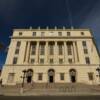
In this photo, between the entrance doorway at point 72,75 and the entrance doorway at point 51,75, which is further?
the entrance doorway at point 51,75

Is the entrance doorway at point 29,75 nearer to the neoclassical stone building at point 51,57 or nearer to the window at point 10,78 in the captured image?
the neoclassical stone building at point 51,57

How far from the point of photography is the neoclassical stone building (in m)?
51.4

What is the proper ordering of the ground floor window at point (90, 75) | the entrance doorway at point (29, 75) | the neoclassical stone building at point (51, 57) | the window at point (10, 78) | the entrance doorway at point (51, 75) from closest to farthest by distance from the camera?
the window at point (10, 78)
the ground floor window at point (90, 75)
the neoclassical stone building at point (51, 57)
the entrance doorway at point (29, 75)
the entrance doorway at point (51, 75)

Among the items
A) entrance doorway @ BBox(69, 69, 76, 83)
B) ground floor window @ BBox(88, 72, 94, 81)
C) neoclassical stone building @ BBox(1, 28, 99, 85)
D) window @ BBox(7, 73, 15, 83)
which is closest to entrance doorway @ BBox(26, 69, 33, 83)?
neoclassical stone building @ BBox(1, 28, 99, 85)

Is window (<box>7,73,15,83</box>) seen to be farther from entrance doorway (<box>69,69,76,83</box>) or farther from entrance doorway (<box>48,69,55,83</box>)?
entrance doorway (<box>69,69,76,83</box>)

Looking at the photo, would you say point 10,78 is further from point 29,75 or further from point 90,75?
point 90,75

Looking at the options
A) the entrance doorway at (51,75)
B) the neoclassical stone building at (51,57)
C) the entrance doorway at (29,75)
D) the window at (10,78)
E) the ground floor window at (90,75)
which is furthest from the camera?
the entrance doorway at (51,75)

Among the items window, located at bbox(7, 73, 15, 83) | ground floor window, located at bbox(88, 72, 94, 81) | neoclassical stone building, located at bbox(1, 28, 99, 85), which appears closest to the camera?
window, located at bbox(7, 73, 15, 83)

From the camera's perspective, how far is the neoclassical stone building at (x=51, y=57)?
51438mm

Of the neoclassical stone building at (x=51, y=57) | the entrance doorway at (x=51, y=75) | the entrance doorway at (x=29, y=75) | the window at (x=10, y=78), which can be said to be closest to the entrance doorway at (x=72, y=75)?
the neoclassical stone building at (x=51, y=57)

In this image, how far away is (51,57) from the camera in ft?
187

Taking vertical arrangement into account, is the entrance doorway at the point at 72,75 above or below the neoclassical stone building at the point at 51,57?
below

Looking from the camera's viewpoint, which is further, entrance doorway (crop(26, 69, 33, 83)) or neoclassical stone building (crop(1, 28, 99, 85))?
entrance doorway (crop(26, 69, 33, 83))

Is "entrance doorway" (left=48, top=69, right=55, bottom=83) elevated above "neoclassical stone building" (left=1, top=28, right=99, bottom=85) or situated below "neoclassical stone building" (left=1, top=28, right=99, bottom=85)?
below
